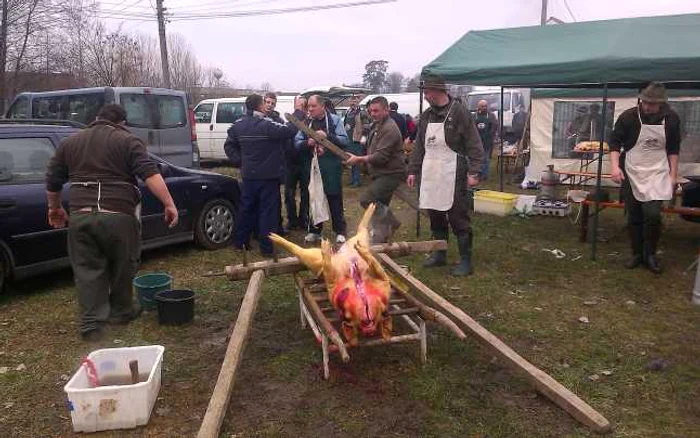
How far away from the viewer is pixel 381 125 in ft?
20.9

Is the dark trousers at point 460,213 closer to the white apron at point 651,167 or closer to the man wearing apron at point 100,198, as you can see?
the white apron at point 651,167

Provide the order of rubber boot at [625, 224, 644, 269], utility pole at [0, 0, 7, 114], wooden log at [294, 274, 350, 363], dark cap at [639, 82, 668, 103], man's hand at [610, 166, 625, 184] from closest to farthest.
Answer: wooden log at [294, 274, 350, 363] < dark cap at [639, 82, 668, 103] < man's hand at [610, 166, 625, 184] < rubber boot at [625, 224, 644, 269] < utility pole at [0, 0, 7, 114]

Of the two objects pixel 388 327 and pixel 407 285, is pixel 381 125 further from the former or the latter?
pixel 388 327

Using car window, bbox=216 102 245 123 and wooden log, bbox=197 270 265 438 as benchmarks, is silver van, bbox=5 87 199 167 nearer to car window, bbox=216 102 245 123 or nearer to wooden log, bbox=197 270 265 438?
car window, bbox=216 102 245 123

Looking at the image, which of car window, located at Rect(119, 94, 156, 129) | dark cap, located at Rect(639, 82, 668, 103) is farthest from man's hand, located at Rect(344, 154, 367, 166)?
car window, located at Rect(119, 94, 156, 129)

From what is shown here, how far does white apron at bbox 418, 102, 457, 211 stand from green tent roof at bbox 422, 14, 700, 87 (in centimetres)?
144

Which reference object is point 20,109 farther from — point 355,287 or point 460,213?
point 355,287

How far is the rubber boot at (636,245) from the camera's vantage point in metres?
6.07

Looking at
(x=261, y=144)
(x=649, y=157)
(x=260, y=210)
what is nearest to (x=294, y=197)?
(x=260, y=210)

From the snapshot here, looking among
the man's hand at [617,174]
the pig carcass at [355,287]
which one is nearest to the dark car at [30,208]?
the pig carcass at [355,287]

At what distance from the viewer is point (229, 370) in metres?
3.19

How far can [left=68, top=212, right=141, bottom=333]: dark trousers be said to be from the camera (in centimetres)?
428

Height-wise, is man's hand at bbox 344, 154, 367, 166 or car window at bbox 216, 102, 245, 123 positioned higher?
car window at bbox 216, 102, 245, 123

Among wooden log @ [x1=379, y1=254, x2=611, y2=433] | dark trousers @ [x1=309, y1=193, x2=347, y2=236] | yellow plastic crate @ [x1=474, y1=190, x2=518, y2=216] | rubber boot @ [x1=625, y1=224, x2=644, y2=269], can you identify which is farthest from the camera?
yellow plastic crate @ [x1=474, y1=190, x2=518, y2=216]
